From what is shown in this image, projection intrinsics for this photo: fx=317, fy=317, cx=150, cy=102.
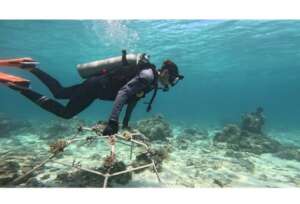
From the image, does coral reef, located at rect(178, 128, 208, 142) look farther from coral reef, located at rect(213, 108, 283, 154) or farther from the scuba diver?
the scuba diver

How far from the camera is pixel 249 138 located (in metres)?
15.6

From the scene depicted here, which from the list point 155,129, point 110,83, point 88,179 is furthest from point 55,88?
point 155,129

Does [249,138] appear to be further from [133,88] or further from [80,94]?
[133,88]

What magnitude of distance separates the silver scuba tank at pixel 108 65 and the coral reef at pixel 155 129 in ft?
26.4

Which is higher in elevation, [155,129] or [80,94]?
[80,94]

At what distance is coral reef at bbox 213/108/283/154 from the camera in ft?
46.8

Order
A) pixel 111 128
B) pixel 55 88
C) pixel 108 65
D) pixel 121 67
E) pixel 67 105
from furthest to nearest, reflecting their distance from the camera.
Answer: pixel 55 88
pixel 67 105
pixel 108 65
pixel 121 67
pixel 111 128

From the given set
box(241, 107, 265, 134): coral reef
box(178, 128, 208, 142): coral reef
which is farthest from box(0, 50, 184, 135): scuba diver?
box(241, 107, 265, 134): coral reef

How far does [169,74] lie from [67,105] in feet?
Result: 7.93

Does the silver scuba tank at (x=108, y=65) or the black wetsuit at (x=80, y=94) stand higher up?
the silver scuba tank at (x=108, y=65)

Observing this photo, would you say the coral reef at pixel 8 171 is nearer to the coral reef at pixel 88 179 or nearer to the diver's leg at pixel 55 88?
the coral reef at pixel 88 179

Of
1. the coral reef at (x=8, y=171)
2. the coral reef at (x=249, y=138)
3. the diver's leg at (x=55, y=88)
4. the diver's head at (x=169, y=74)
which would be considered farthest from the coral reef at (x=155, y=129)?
the diver's head at (x=169, y=74)

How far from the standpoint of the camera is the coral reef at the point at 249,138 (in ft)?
46.8
